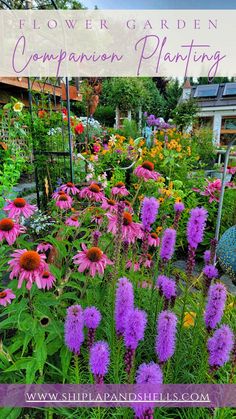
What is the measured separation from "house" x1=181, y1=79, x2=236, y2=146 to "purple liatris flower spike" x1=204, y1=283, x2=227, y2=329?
17529 millimetres

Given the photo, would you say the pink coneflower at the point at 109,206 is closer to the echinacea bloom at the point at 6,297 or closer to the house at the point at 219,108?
the echinacea bloom at the point at 6,297

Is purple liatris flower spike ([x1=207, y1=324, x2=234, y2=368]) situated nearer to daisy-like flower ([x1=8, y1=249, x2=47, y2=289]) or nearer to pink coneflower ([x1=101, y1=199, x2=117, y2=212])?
daisy-like flower ([x1=8, y1=249, x2=47, y2=289])

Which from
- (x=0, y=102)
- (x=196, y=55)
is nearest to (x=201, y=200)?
(x=196, y=55)

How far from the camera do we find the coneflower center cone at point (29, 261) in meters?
0.93

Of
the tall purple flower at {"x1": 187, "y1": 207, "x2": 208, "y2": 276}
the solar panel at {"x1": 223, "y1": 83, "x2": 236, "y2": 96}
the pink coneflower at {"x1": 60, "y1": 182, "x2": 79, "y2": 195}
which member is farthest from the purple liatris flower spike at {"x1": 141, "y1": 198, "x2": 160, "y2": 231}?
the solar panel at {"x1": 223, "y1": 83, "x2": 236, "y2": 96}

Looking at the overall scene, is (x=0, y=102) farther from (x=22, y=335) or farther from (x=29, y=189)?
(x=22, y=335)

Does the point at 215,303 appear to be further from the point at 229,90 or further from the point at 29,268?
the point at 229,90

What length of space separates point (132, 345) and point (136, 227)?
641mm

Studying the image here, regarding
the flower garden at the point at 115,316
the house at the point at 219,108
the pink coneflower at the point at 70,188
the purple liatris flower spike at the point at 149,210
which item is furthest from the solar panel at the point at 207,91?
the purple liatris flower spike at the point at 149,210

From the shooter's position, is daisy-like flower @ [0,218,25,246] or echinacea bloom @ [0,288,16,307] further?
daisy-like flower @ [0,218,25,246]

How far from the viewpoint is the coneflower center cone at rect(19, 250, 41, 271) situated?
93 cm

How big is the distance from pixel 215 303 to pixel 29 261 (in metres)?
0.52

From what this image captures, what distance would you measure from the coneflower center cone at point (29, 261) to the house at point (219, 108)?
1748 cm

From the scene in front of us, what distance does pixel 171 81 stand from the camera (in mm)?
25734
